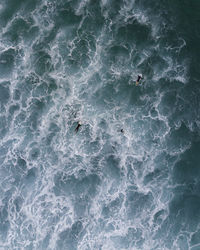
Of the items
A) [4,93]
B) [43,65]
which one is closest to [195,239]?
[43,65]

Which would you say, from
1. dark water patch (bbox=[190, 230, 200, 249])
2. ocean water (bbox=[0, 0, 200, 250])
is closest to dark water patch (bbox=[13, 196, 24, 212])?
ocean water (bbox=[0, 0, 200, 250])

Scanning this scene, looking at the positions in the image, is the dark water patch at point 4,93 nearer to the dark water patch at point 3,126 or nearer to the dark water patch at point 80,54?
the dark water patch at point 3,126

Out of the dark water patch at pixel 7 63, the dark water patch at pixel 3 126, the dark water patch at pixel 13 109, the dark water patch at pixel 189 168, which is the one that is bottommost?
the dark water patch at pixel 189 168

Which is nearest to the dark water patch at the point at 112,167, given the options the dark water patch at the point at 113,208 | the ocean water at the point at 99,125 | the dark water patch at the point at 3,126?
the ocean water at the point at 99,125

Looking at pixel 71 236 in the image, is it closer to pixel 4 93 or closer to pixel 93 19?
pixel 4 93

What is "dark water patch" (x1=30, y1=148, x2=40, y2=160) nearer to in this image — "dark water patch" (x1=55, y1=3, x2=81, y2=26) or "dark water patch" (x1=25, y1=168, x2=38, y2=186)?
"dark water patch" (x1=25, y1=168, x2=38, y2=186)

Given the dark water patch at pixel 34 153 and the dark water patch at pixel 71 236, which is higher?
the dark water patch at pixel 34 153

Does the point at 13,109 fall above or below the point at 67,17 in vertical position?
below

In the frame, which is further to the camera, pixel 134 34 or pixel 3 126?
pixel 134 34

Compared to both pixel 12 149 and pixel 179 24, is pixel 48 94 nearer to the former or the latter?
pixel 12 149

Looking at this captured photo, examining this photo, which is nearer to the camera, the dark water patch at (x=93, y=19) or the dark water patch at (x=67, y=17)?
the dark water patch at (x=93, y=19)
